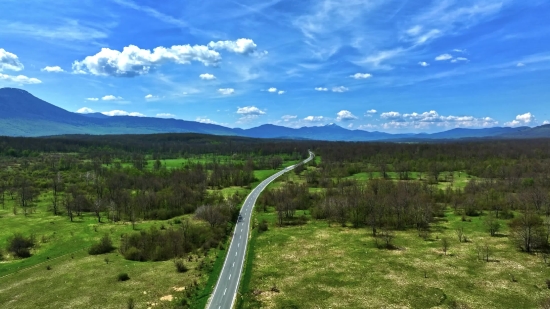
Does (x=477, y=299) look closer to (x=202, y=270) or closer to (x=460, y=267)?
(x=460, y=267)

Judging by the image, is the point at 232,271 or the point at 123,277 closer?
the point at 123,277

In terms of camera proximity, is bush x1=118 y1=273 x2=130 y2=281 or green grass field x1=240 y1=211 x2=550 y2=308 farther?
bush x1=118 y1=273 x2=130 y2=281

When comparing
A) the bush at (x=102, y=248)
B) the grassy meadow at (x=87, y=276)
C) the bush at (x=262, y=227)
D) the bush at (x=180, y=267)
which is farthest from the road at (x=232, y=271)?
the bush at (x=102, y=248)

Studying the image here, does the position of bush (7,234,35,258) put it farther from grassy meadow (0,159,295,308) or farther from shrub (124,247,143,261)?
shrub (124,247,143,261)

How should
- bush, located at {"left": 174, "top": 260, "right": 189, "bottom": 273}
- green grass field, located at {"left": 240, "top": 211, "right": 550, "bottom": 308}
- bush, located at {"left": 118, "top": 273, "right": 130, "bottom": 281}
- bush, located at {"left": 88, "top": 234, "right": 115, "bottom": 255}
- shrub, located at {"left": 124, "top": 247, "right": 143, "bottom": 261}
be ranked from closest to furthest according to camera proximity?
green grass field, located at {"left": 240, "top": 211, "right": 550, "bottom": 308}
bush, located at {"left": 118, "top": 273, "right": 130, "bottom": 281}
bush, located at {"left": 174, "top": 260, "right": 189, "bottom": 273}
shrub, located at {"left": 124, "top": 247, "right": 143, "bottom": 261}
bush, located at {"left": 88, "top": 234, "right": 115, "bottom": 255}

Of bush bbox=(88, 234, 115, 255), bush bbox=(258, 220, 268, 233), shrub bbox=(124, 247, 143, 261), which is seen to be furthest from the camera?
bush bbox=(258, 220, 268, 233)

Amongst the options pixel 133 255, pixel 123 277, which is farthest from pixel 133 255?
pixel 123 277

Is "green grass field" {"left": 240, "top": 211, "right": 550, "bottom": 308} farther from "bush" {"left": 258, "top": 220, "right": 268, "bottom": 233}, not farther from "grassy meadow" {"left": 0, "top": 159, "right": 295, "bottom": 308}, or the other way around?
"grassy meadow" {"left": 0, "top": 159, "right": 295, "bottom": 308}

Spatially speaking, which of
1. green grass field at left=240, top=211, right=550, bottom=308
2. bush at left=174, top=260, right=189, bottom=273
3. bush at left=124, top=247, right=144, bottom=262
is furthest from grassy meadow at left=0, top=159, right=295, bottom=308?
green grass field at left=240, top=211, right=550, bottom=308

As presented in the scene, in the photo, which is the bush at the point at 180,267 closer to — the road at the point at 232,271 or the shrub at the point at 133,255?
the road at the point at 232,271

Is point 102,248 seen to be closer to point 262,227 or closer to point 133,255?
point 133,255
